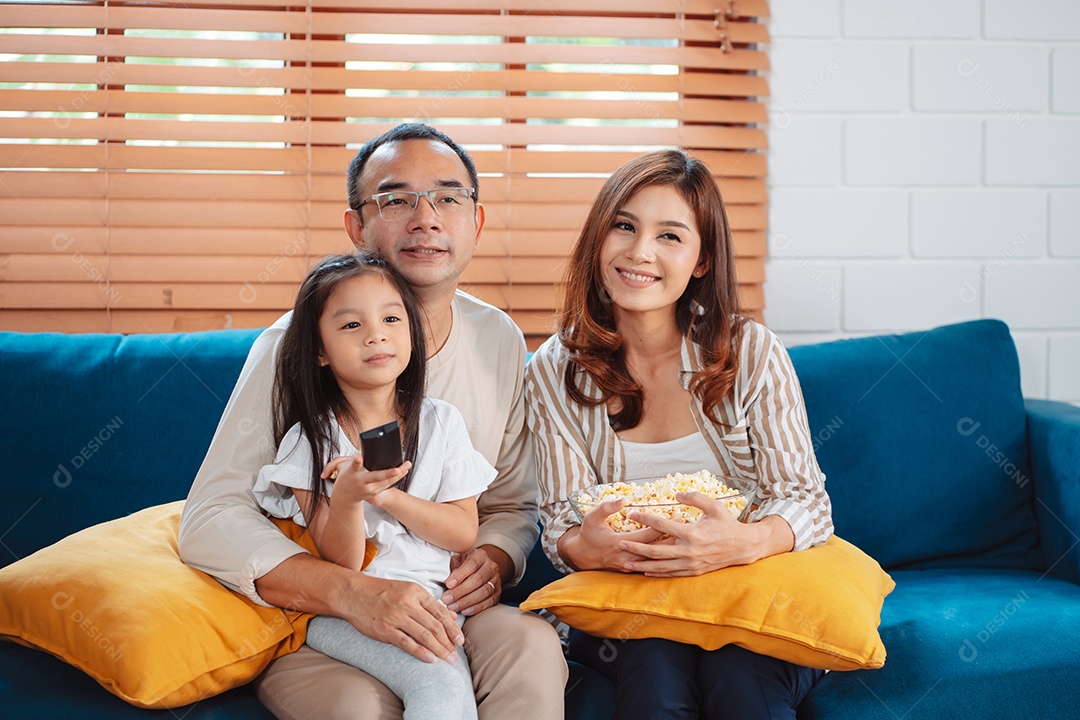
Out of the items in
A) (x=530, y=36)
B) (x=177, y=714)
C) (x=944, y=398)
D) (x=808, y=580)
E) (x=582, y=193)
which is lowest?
(x=177, y=714)

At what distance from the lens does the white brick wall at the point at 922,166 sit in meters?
2.35

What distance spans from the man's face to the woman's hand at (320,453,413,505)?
451 millimetres

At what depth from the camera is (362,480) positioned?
1.29 metres

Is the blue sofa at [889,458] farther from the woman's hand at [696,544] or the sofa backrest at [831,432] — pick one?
the woman's hand at [696,544]

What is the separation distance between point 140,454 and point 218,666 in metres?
0.67

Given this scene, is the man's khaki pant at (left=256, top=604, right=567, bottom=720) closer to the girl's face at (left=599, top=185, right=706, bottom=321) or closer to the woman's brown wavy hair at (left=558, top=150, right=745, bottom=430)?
the woman's brown wavy hair at (left=558, top=150, right=745, bottom=430)

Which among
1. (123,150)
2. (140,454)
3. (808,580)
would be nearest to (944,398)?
(808,580)

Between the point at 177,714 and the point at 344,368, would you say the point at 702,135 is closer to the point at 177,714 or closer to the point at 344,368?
the point at 344,368

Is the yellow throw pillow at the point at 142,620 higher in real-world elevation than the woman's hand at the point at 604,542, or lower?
lower

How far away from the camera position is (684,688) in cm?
138

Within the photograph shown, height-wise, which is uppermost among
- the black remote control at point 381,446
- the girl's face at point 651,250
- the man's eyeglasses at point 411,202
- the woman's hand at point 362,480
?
the man's eyeglasses at point 411,202

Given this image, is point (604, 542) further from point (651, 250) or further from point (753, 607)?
point (651, 250)

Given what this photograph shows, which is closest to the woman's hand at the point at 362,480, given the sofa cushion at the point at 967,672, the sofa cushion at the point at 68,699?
the sofa cushion at the point at 68,699

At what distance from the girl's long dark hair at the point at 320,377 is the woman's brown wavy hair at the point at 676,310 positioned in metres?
0.30
